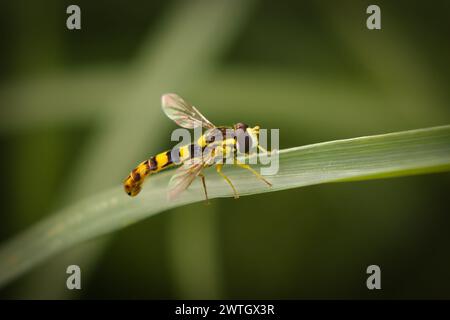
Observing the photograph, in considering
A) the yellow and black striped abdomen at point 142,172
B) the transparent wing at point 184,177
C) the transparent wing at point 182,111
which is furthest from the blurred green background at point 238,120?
the transparent wing at point 184,177

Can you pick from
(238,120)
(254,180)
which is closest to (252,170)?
(254,180)

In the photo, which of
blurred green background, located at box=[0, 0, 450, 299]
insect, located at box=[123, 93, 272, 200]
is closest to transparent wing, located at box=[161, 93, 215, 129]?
insect, located at box=[123, 93, 272, 200]

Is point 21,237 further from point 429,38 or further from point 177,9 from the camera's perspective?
point 429,38

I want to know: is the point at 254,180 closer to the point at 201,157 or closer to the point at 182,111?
the point at 201,157

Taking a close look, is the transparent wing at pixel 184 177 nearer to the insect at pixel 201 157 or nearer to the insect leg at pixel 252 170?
the insect at pixel 201 157

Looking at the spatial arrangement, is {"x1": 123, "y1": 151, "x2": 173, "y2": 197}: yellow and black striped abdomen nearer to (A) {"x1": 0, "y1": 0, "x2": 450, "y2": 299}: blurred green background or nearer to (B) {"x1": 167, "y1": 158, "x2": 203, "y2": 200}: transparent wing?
(B) {"x1": 167, "y1": 158, "x2": 203, "y2": 200}: transparent wing

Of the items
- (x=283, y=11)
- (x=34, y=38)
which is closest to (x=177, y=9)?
(x=283, y=11)
